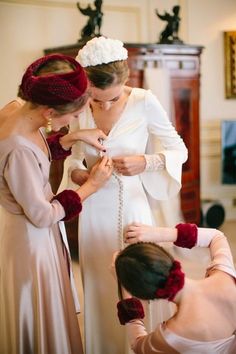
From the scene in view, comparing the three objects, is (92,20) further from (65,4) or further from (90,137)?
(90,137)

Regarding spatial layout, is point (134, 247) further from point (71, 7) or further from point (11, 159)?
point (71, 7)

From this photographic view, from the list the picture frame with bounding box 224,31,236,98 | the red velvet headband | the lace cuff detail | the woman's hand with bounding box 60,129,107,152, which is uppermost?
the picture frame with bounding box 224,31,236,98

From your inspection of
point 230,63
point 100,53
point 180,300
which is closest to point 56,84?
point 100,53

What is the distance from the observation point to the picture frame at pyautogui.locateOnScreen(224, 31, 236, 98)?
14.0 feet

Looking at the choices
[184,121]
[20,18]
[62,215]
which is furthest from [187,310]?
[20,18]

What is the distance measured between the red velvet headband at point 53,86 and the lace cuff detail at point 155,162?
45cm

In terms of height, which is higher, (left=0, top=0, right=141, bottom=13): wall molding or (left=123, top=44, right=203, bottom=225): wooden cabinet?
(left=0, top=0, right=141, bottom=13): wall molding

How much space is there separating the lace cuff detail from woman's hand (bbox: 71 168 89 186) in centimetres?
23

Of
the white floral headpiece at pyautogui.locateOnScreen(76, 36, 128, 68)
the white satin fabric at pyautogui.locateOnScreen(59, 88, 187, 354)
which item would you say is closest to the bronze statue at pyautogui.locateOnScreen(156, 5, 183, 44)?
the white satin fabric at pyautogui.locateOnScreen(59, 88, 187, 354)

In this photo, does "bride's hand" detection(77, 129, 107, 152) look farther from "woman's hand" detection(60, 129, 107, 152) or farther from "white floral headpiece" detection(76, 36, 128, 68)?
"white floral headpiece" detection(76, 36, 128, 68)

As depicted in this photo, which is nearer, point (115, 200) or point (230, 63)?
point (115, 200)

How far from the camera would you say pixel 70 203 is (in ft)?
4.31

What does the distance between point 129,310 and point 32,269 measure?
330mm

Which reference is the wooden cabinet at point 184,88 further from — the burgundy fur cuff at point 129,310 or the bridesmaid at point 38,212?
the burgundy fur cuff at point 129,310
